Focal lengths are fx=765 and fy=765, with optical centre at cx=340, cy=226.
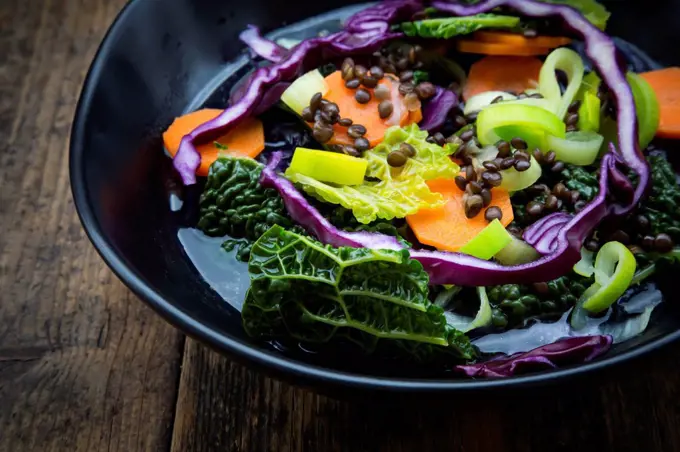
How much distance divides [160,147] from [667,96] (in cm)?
171

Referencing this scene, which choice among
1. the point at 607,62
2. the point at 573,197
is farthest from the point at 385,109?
the point at 607,62

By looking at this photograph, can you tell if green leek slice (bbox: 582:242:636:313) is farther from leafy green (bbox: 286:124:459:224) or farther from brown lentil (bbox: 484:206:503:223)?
leafy green (bbox: 286:124:459:224)

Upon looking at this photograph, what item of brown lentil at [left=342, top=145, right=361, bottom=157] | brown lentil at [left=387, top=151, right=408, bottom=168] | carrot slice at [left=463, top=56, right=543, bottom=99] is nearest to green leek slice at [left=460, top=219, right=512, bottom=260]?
brown lentil at [left=387, top=151, right=408, bottom=168]

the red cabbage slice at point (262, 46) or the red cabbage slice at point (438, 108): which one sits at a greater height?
the red cabbage slice at point (262, 46)

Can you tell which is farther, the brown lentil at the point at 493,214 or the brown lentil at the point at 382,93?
the brown lentil at the point at 382,93

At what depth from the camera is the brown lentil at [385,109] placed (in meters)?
2.43

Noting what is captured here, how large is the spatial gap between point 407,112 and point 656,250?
864 millimetres

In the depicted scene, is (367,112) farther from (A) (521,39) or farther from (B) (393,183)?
(A) (521,39)

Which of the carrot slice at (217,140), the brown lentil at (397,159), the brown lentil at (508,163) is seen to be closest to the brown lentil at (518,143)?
the brown lentil at (508,163)

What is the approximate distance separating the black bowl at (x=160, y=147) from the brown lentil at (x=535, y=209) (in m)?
0.44

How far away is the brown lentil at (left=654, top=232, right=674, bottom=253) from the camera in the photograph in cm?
215

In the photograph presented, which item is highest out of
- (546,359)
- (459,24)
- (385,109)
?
(459,24)

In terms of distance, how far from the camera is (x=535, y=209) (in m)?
2.20

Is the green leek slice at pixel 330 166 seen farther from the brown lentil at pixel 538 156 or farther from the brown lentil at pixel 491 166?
the brown lentil at pixel 538 156
